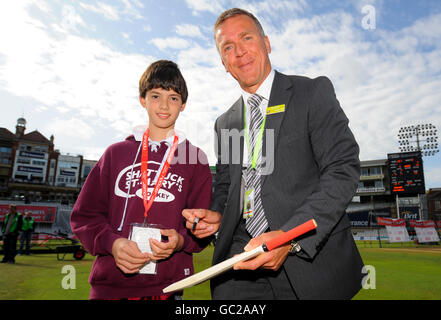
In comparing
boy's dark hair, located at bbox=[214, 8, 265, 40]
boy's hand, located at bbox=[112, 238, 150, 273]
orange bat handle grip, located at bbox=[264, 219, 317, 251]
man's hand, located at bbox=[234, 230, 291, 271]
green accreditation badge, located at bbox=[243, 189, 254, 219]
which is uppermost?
boy's dark hair, located at bbox=[214, 8, 265, 40]

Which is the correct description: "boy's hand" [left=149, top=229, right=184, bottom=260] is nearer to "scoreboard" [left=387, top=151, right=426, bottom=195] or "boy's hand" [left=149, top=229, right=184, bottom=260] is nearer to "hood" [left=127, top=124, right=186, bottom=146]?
"hood" [left=127, top=124, right=186, bottom=146]

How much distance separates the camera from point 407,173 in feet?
114

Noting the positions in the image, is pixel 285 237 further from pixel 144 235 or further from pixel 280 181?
pixel 144 235

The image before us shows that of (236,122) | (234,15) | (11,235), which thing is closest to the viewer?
(234,15)

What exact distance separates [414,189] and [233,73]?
130 ft

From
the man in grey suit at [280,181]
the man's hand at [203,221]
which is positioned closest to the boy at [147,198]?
the man's hand at [203,221]

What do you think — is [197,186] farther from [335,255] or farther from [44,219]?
[44,219]

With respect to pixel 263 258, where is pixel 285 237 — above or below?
above

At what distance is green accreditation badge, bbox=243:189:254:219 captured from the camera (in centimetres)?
214

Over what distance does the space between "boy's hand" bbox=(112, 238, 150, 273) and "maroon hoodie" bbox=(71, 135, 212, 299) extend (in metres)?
0.11

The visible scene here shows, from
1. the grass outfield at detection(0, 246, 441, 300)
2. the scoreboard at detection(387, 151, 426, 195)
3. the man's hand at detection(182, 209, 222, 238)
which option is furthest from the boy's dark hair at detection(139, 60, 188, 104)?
the scoreboard at detection(387, 151, 426, 195)

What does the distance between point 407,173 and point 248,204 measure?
39958mm

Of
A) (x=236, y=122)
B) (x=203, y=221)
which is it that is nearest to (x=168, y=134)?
(x=236, y=122)

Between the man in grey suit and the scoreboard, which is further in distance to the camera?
the scoreboard
